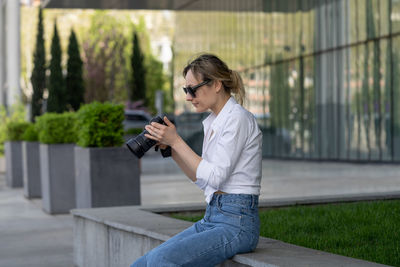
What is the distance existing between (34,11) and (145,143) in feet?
232

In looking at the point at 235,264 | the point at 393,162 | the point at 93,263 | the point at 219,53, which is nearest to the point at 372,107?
the point at 393,162

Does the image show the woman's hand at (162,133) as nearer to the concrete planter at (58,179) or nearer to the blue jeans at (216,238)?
the blue jeans at (216,238)

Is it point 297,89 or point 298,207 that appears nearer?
point 298,207

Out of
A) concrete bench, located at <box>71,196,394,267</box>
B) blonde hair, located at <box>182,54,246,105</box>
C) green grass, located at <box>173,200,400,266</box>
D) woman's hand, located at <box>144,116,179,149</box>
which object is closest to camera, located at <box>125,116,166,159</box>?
woman's hand, located at <box>144,116,179,149</box>

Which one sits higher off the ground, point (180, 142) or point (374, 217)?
point (180, 142)

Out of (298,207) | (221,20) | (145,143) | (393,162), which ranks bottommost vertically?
(393,162)

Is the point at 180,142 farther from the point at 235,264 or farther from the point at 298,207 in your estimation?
the point at 298,207

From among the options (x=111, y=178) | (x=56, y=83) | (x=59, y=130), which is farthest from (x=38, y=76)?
(x=111, y=178)

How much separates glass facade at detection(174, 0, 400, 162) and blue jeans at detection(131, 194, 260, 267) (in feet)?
61.3

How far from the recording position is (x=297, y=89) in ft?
93.4

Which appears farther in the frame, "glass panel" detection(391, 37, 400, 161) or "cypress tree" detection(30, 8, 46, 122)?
"cypress tree" detection(30, 8, 46, 122)

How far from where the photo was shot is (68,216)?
11.6 meters

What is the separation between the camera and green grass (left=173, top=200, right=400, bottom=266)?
17.3 feet

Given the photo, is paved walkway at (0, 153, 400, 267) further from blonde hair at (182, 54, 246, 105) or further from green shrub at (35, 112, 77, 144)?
blonde hair at (182, 54, 246, 105)
